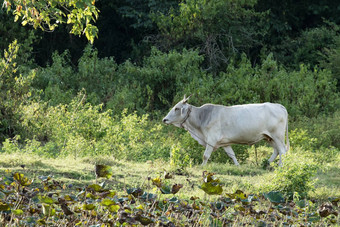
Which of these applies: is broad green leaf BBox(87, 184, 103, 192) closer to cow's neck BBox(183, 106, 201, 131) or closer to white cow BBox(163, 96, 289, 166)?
white cow BBox(163, 96, 289, 166)

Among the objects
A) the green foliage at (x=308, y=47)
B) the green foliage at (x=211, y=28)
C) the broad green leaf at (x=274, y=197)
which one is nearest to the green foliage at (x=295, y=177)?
the broad green leaf at (x=274, y=197)

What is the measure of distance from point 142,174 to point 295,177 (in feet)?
6.90

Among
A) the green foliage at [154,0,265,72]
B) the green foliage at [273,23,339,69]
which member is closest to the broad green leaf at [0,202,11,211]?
the green foliage at [154,0,265,72]

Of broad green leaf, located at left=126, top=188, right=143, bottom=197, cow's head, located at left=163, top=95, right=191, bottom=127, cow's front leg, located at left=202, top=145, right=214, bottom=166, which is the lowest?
cow's front leg, located at left=202, top=145, right=214, bottom=166

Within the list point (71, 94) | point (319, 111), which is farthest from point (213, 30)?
point (71, 94)

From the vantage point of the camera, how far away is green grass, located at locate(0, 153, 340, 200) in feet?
24.8

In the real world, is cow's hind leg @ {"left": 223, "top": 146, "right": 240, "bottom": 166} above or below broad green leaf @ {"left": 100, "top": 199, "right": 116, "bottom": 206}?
below

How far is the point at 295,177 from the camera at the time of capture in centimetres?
730

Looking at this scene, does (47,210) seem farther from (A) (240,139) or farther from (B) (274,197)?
(A) (240,139)

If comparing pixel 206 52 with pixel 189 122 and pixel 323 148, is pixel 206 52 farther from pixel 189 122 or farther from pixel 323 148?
pixel 189 122

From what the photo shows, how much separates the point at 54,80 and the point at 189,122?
732 cm

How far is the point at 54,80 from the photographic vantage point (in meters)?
17.2

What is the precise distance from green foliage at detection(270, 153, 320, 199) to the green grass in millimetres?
211

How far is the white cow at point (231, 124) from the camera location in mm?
10609
